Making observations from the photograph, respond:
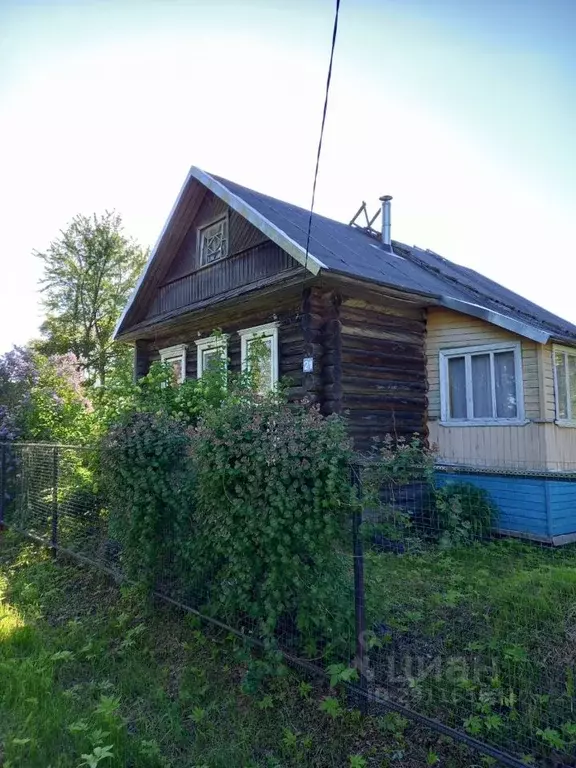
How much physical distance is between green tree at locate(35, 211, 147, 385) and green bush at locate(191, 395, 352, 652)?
25.1 meters

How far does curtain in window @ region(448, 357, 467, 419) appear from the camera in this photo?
880cm

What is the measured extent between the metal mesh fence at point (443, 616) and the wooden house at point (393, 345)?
11.5ft

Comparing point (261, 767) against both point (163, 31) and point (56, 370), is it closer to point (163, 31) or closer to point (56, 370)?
point (163, 31)

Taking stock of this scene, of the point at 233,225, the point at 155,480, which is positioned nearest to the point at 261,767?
the point at 155,480

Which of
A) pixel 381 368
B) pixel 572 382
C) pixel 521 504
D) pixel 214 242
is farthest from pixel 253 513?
pixel 214 242

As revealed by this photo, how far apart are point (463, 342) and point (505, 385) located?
1.12 meters

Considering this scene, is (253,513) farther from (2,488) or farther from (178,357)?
(178,357)

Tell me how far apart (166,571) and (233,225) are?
741 cm

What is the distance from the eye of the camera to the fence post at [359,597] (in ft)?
9.73

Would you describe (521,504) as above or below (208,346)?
below

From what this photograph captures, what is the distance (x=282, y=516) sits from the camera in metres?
3.08

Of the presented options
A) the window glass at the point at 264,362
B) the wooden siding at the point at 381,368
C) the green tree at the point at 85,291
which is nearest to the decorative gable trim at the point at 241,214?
the wooden siding at the point at 381,368

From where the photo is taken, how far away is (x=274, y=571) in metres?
3.09

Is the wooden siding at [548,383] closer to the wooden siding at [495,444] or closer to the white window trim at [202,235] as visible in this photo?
the wooden siding at [495,444]
